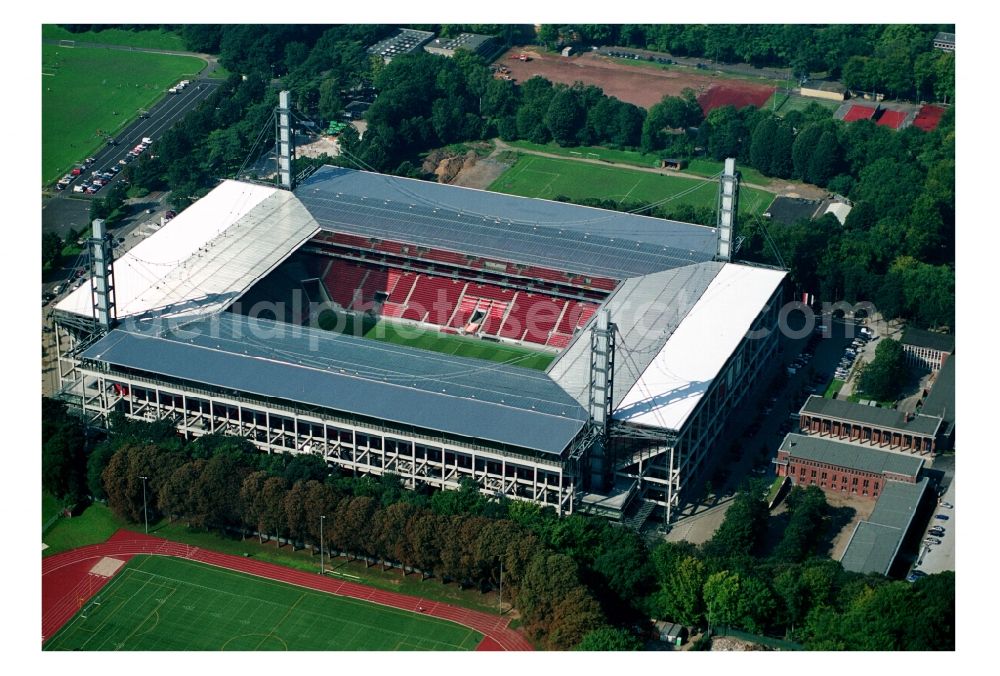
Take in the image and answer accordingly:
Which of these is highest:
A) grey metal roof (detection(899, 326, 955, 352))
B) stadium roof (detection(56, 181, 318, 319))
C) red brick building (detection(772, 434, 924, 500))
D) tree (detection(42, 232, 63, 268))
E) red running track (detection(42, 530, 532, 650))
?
stadium roof (detection(56, 181, 318, 319))

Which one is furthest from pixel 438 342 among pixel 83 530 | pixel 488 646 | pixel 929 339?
pixel 929 339

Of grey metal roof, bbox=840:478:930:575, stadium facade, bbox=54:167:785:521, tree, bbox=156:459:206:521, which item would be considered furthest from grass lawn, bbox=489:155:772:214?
tree, bbox=156:459:206:521

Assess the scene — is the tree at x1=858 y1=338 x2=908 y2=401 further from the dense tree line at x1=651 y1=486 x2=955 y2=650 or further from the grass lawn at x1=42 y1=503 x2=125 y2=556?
the grass lawn at x1=42 y1=503 x2=125 y2=556

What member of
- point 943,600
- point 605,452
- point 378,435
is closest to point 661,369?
point 605,452

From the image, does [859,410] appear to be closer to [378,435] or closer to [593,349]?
[593,349]

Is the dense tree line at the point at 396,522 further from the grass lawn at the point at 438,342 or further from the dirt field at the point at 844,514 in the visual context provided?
the grass lawn at the point at 438,342

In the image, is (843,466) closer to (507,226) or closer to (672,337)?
(672,337)
